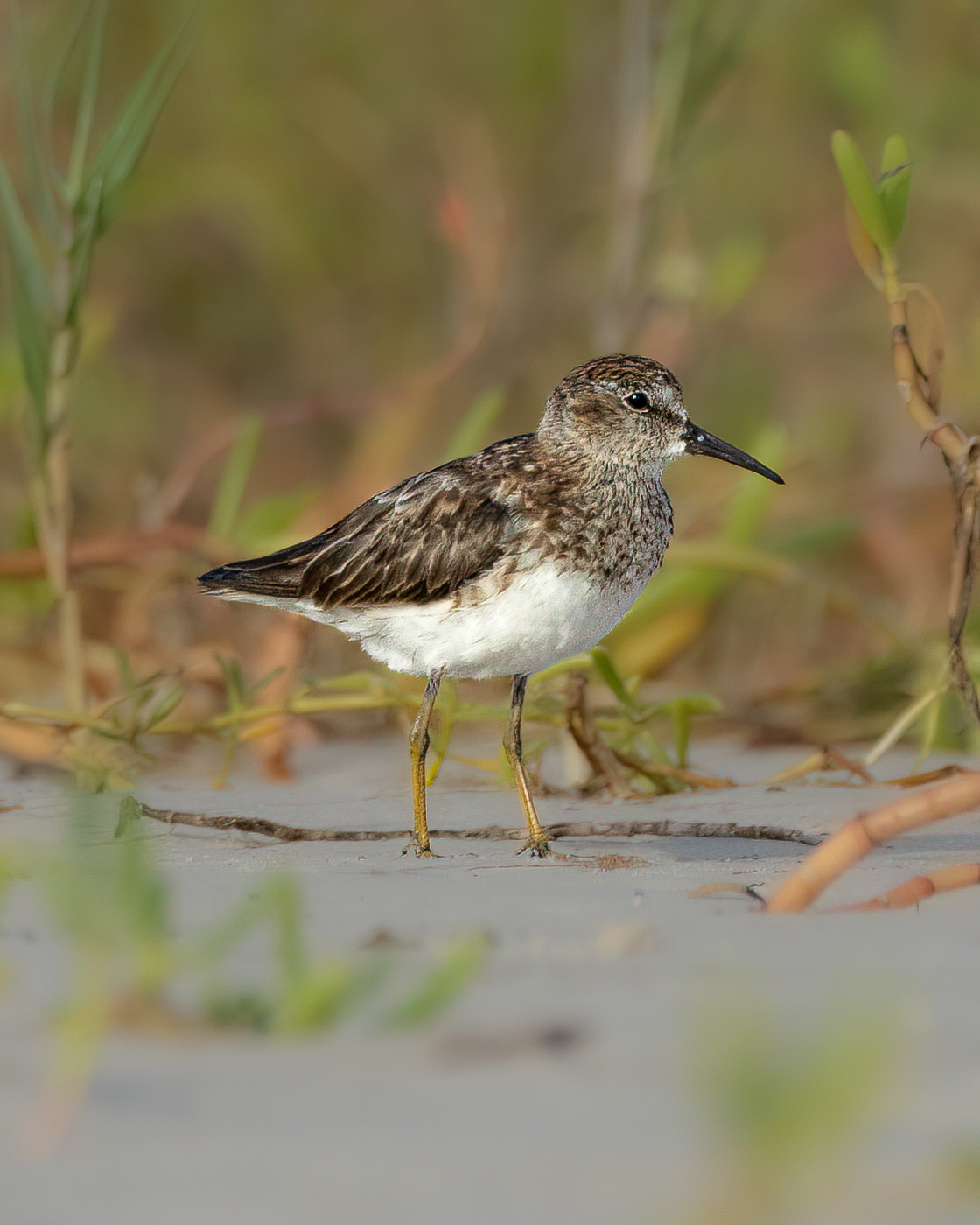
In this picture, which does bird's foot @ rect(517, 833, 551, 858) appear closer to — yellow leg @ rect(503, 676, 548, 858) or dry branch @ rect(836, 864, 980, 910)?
yellow leg @ rect(503, 676, 548, 858)

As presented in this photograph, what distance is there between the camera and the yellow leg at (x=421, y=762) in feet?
12.3

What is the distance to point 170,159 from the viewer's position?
28.8 feet

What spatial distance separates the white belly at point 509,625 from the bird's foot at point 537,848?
44cm

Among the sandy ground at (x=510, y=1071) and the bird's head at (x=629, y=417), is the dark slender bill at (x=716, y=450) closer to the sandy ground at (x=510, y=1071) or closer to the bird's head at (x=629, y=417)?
the bird's head at (x=629, y=417)

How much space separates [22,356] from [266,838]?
63.6 inches

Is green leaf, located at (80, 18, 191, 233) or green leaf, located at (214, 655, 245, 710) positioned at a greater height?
green leaf, located at (80, 18, 191, 233)

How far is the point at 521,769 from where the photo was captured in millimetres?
4191

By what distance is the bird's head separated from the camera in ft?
14.1

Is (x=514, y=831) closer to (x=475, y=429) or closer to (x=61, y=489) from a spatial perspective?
(x=61, y=489)

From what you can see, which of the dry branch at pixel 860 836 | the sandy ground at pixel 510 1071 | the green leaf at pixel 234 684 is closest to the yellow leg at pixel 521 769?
the sandy ground at pixel 510 1071

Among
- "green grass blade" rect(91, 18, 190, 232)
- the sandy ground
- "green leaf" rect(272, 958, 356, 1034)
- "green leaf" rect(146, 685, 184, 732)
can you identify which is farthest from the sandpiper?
"green leaf" rect(272, 958, 356, 1034)

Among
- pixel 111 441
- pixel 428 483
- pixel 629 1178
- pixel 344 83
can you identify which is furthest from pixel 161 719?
pixel 344 83

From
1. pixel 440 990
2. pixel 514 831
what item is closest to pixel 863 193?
pixel 514 831

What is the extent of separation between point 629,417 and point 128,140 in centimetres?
154
